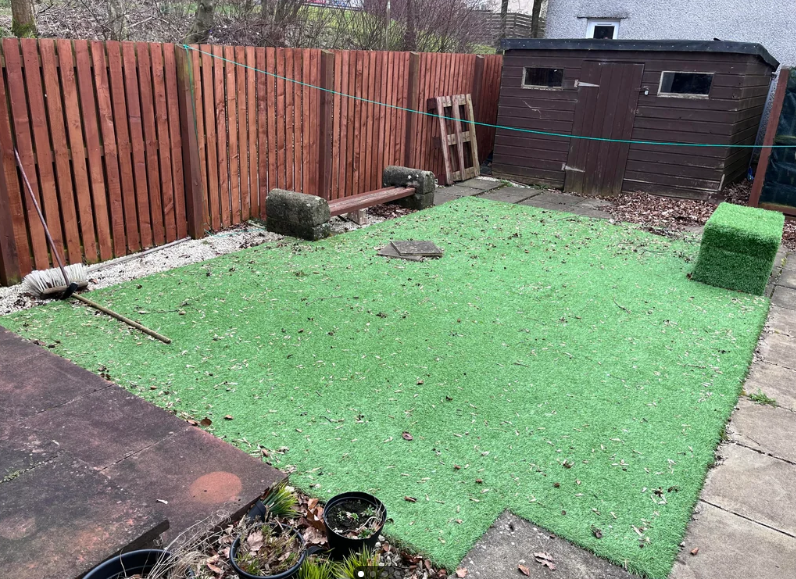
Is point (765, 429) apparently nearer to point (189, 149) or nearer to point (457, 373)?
point (457, 373)

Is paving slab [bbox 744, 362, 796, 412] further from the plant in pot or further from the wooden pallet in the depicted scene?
the wooden pallet

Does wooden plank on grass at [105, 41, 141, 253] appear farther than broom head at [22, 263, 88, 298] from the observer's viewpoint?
Yes

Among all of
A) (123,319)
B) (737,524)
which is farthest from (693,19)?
(123,319)

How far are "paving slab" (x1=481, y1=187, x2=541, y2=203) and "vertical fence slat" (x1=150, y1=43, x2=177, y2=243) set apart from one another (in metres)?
4.87

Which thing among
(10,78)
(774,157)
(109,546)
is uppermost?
(10,78)

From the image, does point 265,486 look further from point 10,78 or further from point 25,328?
point 10,78

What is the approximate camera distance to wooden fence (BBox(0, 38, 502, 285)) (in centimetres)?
477

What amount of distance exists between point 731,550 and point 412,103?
25.1 feet

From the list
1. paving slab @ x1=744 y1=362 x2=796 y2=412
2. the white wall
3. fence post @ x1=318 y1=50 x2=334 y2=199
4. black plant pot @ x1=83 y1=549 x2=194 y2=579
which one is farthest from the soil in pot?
the white wall

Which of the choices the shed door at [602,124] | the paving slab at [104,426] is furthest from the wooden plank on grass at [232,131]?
the shed door at [602,124]

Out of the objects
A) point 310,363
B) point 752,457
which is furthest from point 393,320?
point 752,457

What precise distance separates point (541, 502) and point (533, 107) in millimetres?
8481

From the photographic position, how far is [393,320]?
15.5 ft

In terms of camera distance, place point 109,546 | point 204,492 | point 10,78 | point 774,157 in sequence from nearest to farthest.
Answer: point 109,546, point 204,492, point 10,78, point 774,157
